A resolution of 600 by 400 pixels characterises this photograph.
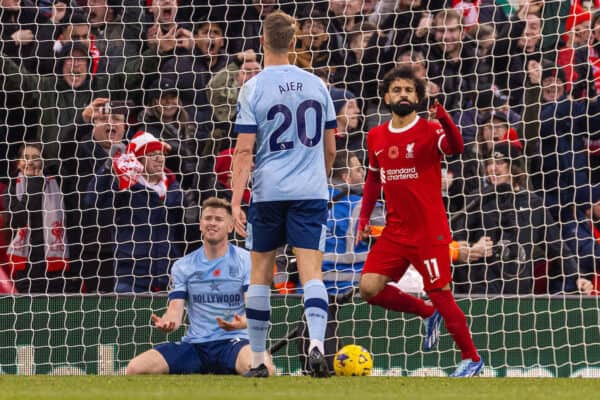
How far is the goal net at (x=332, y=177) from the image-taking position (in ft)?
30.7

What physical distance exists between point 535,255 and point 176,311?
11.0ft

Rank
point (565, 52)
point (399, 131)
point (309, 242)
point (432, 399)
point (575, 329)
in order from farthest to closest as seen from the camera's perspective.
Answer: point (565, 52) < point (575, 329) < point (399, 131) < point (309, 242) < point (432, 399)

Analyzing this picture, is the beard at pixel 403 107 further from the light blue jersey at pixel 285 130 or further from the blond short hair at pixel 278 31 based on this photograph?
the blond short hair at pixel 278 31

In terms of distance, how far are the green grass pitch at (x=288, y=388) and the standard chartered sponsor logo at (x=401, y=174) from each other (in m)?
1.28

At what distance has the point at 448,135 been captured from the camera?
7.35 m

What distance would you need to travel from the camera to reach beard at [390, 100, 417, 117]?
7.70 metres

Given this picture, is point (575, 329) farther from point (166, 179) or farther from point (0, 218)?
point (0, 218)

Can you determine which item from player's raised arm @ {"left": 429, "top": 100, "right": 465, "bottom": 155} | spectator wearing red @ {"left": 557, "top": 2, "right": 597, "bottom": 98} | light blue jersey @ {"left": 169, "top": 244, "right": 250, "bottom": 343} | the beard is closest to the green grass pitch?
light blue jersey @ {"left": 169, "top": 244, "right": 250, "bottom": 343}

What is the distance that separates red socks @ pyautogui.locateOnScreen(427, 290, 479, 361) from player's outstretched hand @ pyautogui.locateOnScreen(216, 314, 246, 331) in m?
1.23

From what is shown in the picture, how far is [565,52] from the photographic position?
423 inches

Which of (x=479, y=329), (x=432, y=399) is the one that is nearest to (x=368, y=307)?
(x=479, y=329)

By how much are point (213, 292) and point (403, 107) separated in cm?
178

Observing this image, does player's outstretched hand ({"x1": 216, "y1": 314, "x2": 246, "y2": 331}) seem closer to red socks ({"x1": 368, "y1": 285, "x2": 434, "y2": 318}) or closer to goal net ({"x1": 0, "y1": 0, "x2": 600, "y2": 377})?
red socks ({"x1": 368, "y1": 285, "x2": 434, "y2": 318})

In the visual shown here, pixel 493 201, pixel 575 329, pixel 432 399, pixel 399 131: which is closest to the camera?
pixel 432 399
